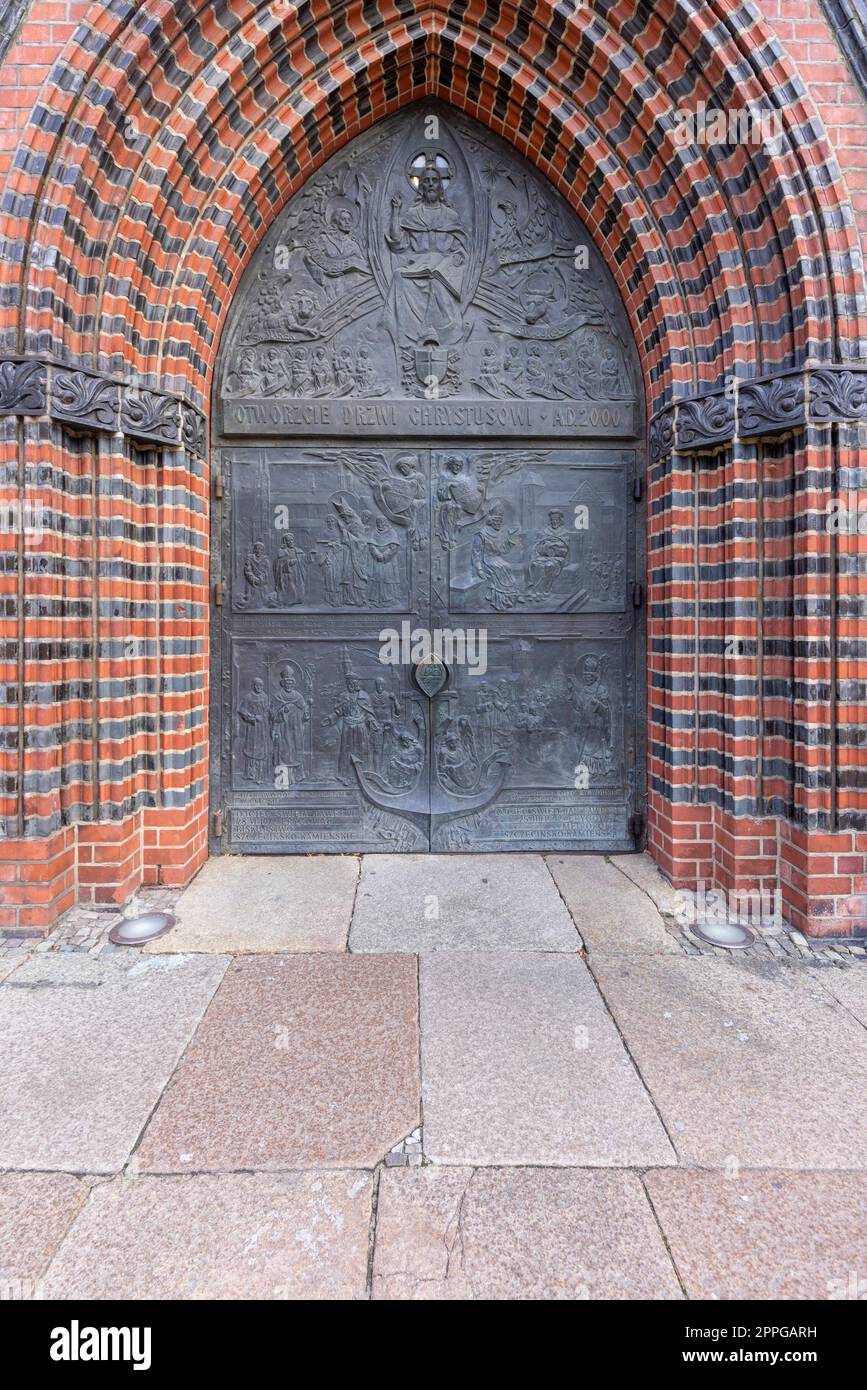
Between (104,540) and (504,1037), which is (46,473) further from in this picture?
(504,1037)

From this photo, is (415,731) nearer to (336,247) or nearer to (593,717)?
(593,717)

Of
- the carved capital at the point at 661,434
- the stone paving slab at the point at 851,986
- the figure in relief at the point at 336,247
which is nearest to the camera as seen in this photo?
the stone paving slab at the point at 851,986

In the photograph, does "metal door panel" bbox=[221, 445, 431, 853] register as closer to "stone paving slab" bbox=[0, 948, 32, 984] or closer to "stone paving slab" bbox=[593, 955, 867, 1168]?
"stone paving slab" bbox=[0, 948, 32, 984]

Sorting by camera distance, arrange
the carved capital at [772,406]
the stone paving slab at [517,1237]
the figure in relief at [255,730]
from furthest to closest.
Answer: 1. the figure in relief at [255,730]
2. the carved capital at [772,406]
3. the stone paving slab at [517,1237]

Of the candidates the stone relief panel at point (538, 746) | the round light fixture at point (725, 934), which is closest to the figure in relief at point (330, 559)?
the stone relief panel at point (538, 746)

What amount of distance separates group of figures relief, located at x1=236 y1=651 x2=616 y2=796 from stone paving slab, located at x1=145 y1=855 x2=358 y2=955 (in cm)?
53

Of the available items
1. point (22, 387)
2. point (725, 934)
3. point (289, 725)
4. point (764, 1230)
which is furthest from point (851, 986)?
point (22, 387)

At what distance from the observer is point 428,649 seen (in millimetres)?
4352

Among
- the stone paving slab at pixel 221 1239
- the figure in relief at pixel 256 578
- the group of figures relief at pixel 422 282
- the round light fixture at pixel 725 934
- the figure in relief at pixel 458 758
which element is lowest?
the stone paving slab at pixel 221 1239

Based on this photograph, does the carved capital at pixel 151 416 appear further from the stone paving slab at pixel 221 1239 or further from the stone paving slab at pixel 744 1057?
the stone paving slab at pixel 744 1057

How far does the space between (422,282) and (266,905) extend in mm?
3833

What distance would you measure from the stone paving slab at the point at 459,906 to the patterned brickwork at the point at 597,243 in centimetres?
87

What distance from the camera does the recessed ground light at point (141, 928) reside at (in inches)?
129

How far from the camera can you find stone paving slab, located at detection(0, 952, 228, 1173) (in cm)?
207
